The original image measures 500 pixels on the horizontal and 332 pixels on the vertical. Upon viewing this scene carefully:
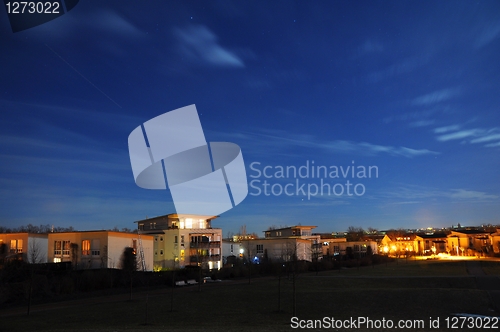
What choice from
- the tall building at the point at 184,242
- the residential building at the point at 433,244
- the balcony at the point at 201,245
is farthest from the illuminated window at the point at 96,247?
the residential building at the point at 433,244

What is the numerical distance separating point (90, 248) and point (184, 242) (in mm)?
15319

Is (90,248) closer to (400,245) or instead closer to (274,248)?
(274,248)

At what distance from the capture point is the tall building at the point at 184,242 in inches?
2036

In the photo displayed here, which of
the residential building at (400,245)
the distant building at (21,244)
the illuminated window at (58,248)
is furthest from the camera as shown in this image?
the residential building at (400,245)

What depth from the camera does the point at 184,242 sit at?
52.6 meters

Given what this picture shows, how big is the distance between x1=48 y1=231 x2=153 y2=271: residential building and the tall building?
9710mm

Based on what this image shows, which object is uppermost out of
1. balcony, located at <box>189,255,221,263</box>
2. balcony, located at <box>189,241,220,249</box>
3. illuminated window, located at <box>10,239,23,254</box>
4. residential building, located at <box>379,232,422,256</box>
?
illuminated window, located at <box>10,239,23,254</box>

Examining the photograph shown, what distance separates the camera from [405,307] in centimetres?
2056

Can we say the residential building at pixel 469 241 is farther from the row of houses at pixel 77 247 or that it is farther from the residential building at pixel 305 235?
the row of houses at pixel 77 247

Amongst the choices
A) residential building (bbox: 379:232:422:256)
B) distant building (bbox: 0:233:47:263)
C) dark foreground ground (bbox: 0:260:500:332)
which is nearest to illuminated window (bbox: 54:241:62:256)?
distant building (bbox: 0:233:47:263)

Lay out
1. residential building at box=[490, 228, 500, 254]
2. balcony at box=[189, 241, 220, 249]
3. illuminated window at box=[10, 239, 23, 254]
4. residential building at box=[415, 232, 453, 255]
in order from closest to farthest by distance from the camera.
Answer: illuminated window at box=[10, 239, 23, 254] → balcony at box=[189, 241, 220, 249] → residential building at box=[490, 228, 500, 254] → residential building at box=[415, 232, 453, 255]

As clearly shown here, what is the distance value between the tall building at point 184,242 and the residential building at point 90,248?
9710mm

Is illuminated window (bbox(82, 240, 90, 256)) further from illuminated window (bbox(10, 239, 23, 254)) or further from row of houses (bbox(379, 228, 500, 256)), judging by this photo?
Answer: row of houses (bbox(379, 228, 500, 256))

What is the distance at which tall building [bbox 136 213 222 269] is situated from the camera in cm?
5172
